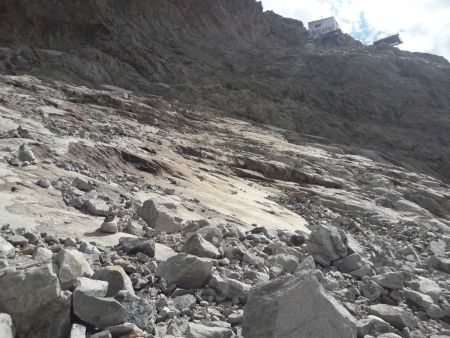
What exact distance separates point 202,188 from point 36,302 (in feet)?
34.1

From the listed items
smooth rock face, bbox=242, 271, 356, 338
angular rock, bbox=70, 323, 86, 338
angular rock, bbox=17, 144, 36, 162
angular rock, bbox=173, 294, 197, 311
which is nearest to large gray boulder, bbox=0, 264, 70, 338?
angular rock, bbox=70, 323, 86, 338

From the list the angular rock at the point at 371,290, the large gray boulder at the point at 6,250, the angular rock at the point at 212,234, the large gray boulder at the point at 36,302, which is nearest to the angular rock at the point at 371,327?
the angular rock at the point at 371,290

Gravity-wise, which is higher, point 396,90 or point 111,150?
point 396,90

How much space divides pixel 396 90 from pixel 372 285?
47880 mm

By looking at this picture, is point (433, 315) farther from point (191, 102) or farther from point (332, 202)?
point (191, 102)

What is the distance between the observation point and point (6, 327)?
3303 mm

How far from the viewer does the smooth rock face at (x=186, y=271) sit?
16.7 feet

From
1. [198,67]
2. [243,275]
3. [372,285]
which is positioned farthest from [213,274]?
[198,67]

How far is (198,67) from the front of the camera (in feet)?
143

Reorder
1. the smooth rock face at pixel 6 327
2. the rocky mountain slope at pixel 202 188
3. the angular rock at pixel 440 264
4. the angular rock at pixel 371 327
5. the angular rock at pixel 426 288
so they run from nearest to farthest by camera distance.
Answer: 1. the smooth rock face at pixel 6 327
2. the rocky mountain slope at pixel 202 188
3. the angular rock at pixel 371 327
4. the angular rock at pixel 426 288
5. the angular rock at pixel 440 264

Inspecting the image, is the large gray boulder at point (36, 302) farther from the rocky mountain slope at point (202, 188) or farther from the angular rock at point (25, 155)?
the angular rock at point (25, 155)

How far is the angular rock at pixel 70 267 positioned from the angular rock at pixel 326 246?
4270 millimetres

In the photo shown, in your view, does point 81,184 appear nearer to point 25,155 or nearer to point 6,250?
point 25,155

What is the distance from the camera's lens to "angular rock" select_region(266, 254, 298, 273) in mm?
6523
